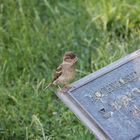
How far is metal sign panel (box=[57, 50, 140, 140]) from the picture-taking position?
9.45 feet

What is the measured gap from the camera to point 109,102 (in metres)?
2.97

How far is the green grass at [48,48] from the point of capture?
3.76 meters

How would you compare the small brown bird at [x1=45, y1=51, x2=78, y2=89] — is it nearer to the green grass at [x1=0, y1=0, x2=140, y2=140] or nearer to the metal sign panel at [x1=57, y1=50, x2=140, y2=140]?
the metal sign panel at [x1=57, y1=50, x2=140, y2=140]

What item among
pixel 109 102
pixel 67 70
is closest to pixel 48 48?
pixel 67 70

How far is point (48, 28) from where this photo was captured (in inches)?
193

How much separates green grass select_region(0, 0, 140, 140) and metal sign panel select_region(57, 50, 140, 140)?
586 mm

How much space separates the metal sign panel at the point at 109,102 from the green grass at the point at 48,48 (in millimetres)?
586

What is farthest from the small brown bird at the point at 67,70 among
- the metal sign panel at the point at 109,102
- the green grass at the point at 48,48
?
the green grass at the point at 48,48

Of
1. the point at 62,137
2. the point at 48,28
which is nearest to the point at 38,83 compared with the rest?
the point at 62,137

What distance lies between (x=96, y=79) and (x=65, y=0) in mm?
2361

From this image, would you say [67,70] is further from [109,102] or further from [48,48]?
[48,48]

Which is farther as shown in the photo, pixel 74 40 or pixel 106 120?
pixel 74 40

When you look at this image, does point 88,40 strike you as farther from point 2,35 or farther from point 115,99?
point 115,99

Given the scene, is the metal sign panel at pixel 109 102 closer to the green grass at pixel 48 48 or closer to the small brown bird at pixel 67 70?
the small brown bird at pixel 67 70
